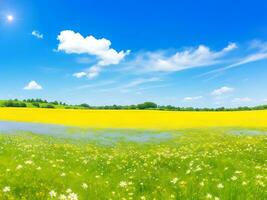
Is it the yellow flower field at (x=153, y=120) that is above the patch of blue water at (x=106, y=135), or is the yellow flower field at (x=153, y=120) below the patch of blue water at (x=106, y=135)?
above

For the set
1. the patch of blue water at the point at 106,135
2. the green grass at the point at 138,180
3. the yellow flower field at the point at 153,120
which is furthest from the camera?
the yellow flower field at the point at 153,120

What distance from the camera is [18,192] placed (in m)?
10.4

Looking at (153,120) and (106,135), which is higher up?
(153,120)

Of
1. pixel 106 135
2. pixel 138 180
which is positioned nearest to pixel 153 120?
pixel 106 135

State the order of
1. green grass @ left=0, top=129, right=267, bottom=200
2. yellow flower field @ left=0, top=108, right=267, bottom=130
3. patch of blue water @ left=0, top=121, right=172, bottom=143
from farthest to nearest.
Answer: yellow flower field @ left=0, top=108, right=267, bottom=130 → patch of blue water @ left=0, top=121, right=172, bottom=143 → green grass @ left=0, top=129, right=267, bottom=200

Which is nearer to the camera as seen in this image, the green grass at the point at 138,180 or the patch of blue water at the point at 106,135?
the green grass at the point at 138,180

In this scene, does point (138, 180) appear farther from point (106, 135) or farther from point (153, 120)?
point (153, 120)

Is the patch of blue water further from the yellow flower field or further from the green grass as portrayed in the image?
the green grass

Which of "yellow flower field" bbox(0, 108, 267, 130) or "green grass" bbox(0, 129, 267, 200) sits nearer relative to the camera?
"green grass" bbox(0, 129, 267, 200)

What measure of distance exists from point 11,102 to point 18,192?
157m

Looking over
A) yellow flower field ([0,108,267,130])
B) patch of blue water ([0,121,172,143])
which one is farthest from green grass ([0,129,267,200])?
yellow flower field ([0,108,267,130])

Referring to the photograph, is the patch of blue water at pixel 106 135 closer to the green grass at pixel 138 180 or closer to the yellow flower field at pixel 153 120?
the yellow flower field at pixel 153 120

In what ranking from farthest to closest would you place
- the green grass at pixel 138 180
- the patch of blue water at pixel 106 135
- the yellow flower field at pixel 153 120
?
the yellow flower field at pixel 153 120
the patch of blue water at pixel 106 135
the green grass at pixel 138 180

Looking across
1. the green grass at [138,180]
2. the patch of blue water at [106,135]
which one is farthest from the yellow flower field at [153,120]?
the green grass at [138,180]
